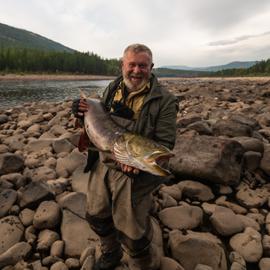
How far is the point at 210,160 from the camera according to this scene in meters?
5.33

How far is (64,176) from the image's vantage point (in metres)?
5.95

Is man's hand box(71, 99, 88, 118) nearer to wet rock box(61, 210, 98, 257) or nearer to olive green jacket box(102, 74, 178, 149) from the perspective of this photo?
olive green jacket box(102, 74, 178, 149)

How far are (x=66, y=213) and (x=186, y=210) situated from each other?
1.83 m

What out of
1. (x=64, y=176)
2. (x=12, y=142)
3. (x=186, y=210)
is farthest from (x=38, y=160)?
(x=186, y=210)

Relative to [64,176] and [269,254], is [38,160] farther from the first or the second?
[269,254]

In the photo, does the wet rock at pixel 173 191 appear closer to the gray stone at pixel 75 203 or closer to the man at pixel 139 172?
the gray stone at pixel 75 203

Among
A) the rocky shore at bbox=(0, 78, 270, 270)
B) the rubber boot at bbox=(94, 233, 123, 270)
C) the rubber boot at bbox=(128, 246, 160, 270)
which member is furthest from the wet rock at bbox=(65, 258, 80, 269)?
the rubber boot at bbox=(128, 246, 160, 270)

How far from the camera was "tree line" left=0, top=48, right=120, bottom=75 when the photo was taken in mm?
86125

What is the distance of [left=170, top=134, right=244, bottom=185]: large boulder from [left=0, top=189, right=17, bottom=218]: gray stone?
9.11 feet

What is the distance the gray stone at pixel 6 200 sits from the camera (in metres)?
4.69

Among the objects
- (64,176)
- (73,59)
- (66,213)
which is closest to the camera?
(66,213)

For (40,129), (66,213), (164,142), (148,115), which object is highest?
(148,115)

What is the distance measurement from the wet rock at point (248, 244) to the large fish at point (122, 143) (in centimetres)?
222

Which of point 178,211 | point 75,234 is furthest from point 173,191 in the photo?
point 75,234
